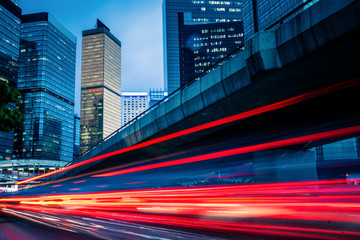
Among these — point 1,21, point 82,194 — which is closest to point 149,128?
point 82,194

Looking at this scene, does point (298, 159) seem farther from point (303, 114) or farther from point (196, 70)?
point (196, 70)

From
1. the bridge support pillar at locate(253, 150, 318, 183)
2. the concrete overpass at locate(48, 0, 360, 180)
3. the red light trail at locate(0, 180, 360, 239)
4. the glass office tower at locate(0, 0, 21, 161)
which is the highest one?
the glass office tower at locate(0, 0, 21, 161)

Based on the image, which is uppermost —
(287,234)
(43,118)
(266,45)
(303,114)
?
(43,118)

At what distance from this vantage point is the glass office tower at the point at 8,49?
556 feet

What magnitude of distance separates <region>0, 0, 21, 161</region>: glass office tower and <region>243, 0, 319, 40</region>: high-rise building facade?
13810cm

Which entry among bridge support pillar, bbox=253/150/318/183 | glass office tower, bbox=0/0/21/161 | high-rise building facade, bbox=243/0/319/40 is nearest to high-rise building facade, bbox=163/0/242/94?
glass office tower, bbox=0/0/21/161

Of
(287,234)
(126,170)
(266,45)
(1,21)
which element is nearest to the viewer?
(287,234)

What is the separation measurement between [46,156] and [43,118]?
22683 millimetres

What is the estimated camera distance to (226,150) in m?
15.1

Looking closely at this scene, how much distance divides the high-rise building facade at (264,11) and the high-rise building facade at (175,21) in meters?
95.3

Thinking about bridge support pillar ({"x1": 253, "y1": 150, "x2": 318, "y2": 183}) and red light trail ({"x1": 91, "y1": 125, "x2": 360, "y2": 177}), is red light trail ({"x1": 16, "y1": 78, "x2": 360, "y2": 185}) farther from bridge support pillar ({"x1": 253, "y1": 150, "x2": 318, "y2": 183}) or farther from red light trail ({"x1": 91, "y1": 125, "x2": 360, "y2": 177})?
bridge support pillar ({"x1": 253, "y1": 150, "x2": 318, "y2": 183})

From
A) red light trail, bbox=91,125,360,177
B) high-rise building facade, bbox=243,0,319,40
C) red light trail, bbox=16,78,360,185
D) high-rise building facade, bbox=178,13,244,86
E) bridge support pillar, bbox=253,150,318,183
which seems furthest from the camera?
high-rise building facade, bbox=178,13,244,86

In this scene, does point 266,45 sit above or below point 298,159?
above

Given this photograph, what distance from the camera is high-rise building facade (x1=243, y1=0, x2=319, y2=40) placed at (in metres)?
63.5
